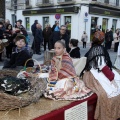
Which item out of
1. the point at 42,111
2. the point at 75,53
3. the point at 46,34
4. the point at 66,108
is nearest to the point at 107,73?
→ the point at 66,108

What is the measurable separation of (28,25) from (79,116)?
21.9 metres

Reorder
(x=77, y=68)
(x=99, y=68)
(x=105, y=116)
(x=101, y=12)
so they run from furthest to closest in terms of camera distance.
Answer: (x=101, y=12), (x=77, y=68), (x=99, y=68), (x=105, y=116)

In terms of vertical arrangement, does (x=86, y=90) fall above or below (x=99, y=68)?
below

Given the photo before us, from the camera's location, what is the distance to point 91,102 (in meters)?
2.35

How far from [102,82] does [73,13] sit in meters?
16.6

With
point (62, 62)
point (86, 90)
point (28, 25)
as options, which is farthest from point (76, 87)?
point (28, 25)

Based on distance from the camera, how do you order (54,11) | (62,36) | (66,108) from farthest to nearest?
(54,11) < (62,36) < (66,108)

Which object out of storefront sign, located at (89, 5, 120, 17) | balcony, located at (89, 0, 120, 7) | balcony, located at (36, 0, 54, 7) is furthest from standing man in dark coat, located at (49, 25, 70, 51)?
balcony, located at (36, 0, 54, 7)

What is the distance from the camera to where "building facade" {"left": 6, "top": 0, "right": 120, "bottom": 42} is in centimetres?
1853

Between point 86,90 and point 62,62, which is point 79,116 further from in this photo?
point 62,62

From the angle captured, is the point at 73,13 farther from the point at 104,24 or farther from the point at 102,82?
the point at 102,82

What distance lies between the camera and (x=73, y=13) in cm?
1867

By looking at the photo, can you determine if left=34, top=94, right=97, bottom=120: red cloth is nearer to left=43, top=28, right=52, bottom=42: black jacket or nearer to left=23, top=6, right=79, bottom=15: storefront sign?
left=43, top=28, right=52, bottom=42: black jacket

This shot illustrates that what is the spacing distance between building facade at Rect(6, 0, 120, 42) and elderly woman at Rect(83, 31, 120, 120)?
13504 millimetres
